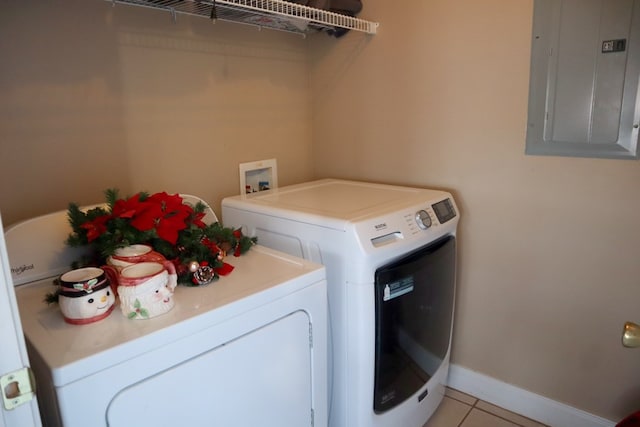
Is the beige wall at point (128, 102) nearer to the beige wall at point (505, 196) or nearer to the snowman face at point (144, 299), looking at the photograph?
the beige wall at point (505, 196)

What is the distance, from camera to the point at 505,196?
1.82 m

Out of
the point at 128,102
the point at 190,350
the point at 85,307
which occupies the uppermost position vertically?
the point at 128,102

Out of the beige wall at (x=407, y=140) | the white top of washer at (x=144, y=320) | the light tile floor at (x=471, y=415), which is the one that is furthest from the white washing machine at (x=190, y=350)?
the light tile floor at (x=471, y=415)

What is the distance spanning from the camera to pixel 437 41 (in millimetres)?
1882

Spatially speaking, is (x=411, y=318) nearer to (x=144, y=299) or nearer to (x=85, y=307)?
(x=144, y=299)

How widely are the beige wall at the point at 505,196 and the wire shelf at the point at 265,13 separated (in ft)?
0.67

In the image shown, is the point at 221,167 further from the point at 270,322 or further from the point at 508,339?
the point at 508,339

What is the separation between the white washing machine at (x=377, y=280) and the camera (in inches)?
55.6

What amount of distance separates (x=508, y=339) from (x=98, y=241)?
66.7 inches

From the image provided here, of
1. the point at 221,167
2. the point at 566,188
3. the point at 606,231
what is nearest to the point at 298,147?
the point at 221,167

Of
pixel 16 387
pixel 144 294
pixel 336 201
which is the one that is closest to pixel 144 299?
pixel 144 294

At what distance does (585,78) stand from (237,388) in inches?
61.1

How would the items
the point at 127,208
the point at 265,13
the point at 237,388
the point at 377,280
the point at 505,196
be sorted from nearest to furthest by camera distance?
1. the point at 237,388
2. the point at 127,208
3. the point at 377,280
4. the point at 265,13
5. the point at 505,196

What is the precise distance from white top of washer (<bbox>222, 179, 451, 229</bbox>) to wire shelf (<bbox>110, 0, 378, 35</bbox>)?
70 centimetres
